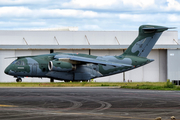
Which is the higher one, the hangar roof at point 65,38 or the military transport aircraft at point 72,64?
the hangar roof at point 65,38

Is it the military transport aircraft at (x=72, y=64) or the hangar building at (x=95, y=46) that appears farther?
the hangar building at (x=95, y=46)

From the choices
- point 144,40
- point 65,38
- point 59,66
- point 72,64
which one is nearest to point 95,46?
point 65,38

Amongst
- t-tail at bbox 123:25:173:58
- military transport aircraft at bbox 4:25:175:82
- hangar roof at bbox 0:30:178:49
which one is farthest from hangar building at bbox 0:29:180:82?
military transport aircraft at bbox 4:25:175:82

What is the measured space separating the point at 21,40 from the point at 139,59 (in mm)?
21279

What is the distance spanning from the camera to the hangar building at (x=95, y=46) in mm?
49938

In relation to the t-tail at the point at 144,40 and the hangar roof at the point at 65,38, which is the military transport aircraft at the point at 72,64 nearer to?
the t-tail at the point at 144,40

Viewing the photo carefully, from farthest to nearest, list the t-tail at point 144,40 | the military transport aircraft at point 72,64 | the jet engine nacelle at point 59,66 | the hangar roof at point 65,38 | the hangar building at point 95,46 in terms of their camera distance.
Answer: the hangar roof at point 65,38, the hangar building at point 95,46, the t-tail at point 144,40, the military transport aircraft at point 72,64, the jet engine nacelle at point 59,66

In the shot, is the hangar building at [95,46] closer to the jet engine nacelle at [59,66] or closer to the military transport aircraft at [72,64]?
the military transport aircraft at [72,64]

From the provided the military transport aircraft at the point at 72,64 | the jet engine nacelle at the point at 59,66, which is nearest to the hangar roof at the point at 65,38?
Answer: the military transport aircraft at the point at 72,64

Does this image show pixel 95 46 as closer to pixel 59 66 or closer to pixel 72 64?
pixel 72 64

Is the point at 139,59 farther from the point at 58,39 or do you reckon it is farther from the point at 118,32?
the point at 58,39

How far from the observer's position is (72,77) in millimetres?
39469

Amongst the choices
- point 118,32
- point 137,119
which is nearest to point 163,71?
point 118,32

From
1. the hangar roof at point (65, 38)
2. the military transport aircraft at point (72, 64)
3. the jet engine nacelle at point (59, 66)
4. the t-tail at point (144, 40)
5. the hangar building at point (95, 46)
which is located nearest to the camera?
the jet engine nacelle at point (59, 66)
